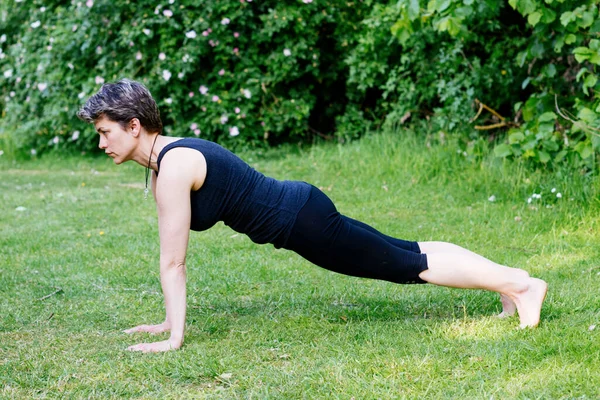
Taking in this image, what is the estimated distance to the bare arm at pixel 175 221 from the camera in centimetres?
338

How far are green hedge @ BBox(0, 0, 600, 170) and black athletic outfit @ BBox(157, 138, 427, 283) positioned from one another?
447cm

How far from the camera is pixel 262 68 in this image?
1012 centimetres

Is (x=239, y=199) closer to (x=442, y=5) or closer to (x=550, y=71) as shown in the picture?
(x=442, y=5)

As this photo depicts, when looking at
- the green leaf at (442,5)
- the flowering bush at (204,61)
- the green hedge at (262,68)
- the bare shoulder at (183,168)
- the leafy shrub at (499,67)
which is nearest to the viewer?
the bare shoulder at (183,168)

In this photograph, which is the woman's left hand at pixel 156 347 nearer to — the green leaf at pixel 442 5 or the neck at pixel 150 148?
the neck at pixel 150 148

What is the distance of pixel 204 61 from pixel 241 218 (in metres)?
6.75

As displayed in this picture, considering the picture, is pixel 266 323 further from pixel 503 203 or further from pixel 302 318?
pixel 503 203

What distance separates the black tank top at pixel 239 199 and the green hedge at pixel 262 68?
4600 mm

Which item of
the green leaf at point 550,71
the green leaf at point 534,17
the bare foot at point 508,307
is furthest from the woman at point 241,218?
the green leaf at point 550,71

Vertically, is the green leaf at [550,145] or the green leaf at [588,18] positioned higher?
the green leaf at [588,18]

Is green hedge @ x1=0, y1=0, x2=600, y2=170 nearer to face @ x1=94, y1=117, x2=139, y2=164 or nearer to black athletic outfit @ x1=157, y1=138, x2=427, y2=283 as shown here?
black athletic outfit @ x1=157, y1=138, x2=427, y2=283

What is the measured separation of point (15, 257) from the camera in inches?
215

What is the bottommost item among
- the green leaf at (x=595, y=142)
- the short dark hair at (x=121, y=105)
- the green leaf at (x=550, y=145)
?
the green leaf at (x=550, y=145)

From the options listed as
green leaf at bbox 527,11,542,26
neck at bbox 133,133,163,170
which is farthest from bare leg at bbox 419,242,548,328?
green leaf at bbox 527,11,542,26
